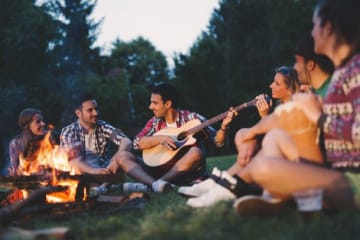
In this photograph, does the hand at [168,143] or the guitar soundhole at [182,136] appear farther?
the guitar soundhole at [182,136]

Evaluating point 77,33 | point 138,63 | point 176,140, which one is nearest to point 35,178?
point 176,140

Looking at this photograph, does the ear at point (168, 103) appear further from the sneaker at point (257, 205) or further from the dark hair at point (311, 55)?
the sneaker at point (257, 205)

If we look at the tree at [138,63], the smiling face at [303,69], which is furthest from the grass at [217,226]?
the tree at [138,63]

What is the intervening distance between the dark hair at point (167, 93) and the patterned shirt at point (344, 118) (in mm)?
3433

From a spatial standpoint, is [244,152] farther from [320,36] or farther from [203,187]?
[320,36]

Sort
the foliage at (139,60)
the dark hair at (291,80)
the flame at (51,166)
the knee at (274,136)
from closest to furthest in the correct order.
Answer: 1. the knee at (274,136)
2. the flame at (51,166)
3. the dark hair at (291,80)
4. the foliage at (139,60)

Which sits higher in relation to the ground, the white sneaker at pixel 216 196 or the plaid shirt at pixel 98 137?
the plaid shirt at pixel 98 137

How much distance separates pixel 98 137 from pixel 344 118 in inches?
163

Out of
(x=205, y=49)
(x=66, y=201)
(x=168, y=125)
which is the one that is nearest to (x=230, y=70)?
(x=205, y=49)

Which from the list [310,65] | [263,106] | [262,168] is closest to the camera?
[262,168]

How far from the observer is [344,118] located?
308 cm

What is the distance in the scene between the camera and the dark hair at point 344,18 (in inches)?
121


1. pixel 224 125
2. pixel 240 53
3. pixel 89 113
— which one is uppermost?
pixel 240 53

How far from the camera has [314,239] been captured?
2.52m
